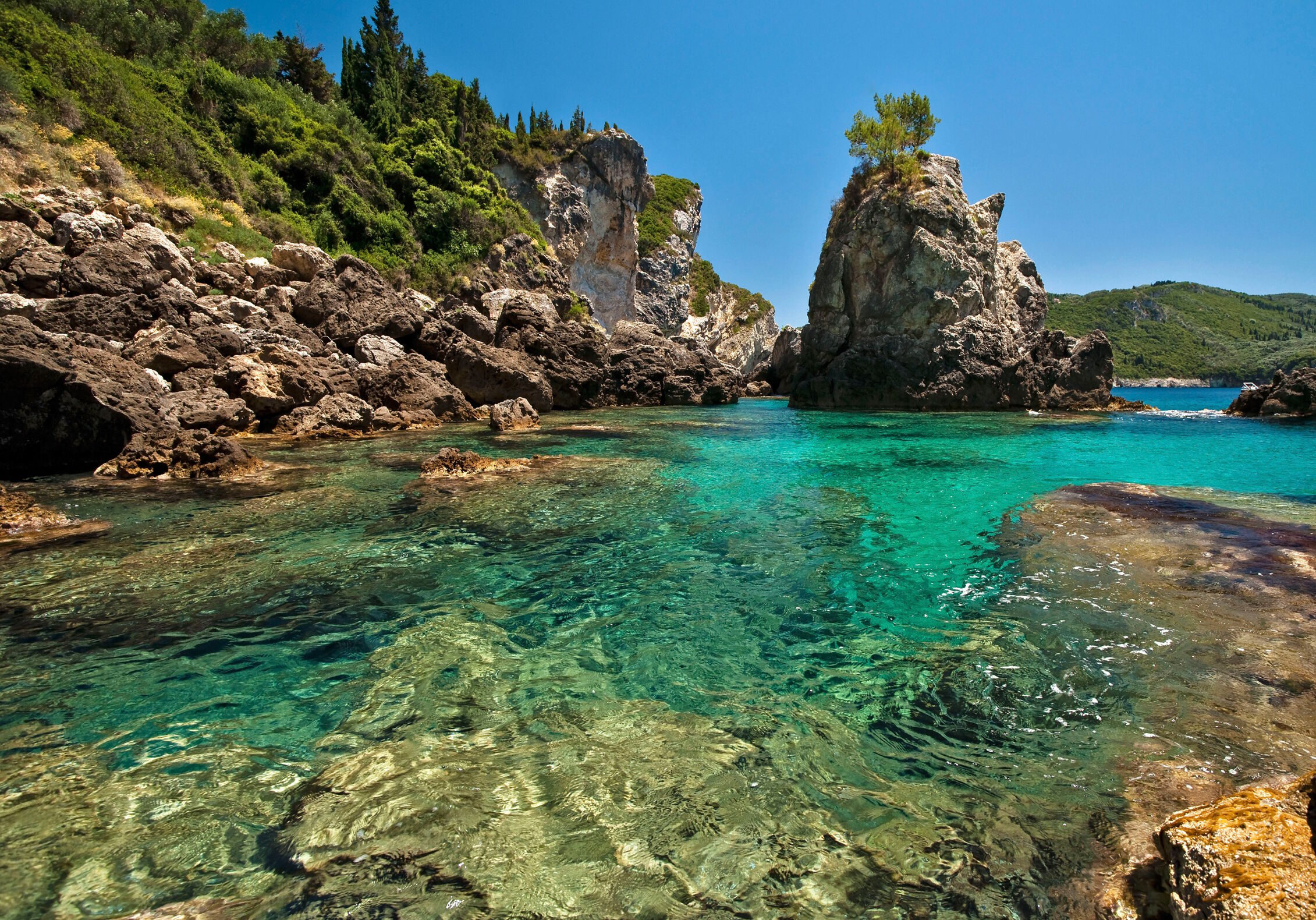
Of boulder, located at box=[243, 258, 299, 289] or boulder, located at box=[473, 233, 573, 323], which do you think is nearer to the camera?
boulder, located at box=[243, 258, 299, 289]

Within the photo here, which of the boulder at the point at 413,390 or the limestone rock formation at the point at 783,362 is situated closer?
the boulder at the point at 413,390

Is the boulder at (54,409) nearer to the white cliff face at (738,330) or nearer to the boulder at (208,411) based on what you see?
the boulder at (208,411)

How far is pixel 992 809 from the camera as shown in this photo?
2719 millimetres

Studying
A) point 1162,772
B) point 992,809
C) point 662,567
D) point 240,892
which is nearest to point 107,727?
point 240,892

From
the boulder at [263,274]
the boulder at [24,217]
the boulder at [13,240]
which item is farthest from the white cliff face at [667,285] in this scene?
the boulder at [13,240]

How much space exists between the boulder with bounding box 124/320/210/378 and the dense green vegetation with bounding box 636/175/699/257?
54.6m

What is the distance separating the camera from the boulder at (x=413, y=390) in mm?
18656

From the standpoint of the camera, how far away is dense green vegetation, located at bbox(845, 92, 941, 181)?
33.3 m

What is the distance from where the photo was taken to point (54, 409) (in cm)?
973

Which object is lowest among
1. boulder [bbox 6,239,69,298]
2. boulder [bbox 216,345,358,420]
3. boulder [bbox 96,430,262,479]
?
boulder [bbox 96,430,262,479]

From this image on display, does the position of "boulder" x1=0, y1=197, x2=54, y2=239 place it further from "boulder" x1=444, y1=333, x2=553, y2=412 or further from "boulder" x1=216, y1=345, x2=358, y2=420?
"boulder" x1=444, y1=333, x2=553, y2=412

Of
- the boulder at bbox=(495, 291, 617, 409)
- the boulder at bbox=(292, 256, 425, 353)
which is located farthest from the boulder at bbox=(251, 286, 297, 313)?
the boulder at bbox=(495, 291, 617, 409)

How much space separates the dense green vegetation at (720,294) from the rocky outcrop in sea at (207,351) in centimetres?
4521

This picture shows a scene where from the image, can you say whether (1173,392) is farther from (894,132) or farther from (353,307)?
(353,307)
